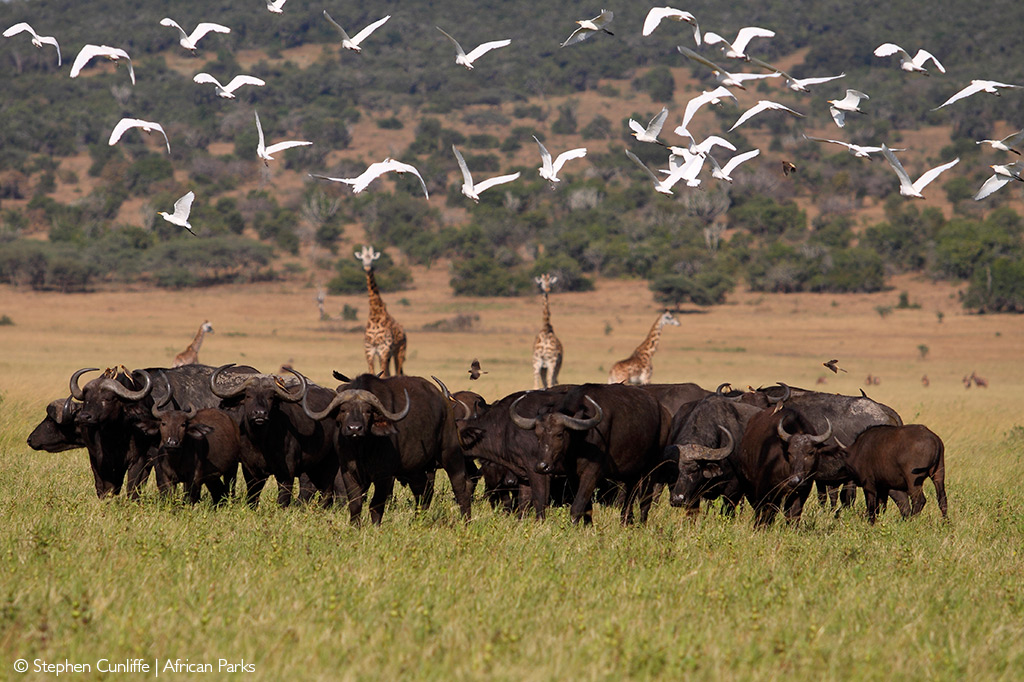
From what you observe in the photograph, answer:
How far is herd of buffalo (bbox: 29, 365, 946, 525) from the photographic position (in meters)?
8.99

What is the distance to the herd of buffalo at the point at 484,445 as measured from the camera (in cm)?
899

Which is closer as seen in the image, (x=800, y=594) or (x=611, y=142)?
(x=800, y=594)

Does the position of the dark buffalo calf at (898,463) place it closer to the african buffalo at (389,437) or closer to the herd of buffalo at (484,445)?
the herd of buffalo at (484,445)

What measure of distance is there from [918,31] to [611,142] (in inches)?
1867

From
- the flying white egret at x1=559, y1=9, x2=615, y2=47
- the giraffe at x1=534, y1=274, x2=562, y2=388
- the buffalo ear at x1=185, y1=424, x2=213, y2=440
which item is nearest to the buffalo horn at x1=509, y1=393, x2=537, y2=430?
the buffalo ear at x1=185, y1=424, x2=213, y2=440

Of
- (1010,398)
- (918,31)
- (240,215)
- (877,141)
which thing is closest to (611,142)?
(877,141)

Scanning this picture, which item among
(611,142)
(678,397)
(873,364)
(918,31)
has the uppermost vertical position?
(918,31)

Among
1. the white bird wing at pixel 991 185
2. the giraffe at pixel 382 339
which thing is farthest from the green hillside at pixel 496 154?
the white bird wing at pixel 991 185

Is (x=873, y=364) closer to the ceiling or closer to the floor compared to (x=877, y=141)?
closer to the floor

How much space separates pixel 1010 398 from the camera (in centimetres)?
2273

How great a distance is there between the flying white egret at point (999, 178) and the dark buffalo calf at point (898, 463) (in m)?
2.24

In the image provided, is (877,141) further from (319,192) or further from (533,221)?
(319,192)

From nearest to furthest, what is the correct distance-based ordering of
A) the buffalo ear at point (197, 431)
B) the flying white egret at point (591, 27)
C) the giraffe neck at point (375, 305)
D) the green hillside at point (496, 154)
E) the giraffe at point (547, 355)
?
1. the buffalo ear at point (197, 431)
2. the flying white egret at point (591, 27)
3. the giraffe neck at point (375, 305)
4. the giraffe at point (547, 355)
5. the green hillside at point (496, 154)

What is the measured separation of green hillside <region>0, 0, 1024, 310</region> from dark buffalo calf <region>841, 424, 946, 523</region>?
1050 centimetres
